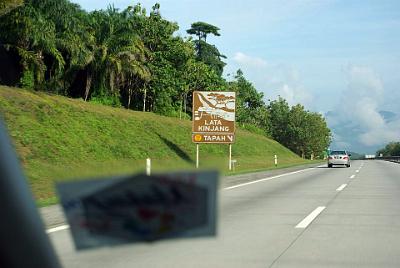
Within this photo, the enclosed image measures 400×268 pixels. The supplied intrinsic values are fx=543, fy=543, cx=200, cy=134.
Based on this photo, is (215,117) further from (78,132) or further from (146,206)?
(146,206)

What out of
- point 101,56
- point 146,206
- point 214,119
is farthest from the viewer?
point 101,56

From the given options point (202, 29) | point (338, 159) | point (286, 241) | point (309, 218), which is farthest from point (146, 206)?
point (202, 29)

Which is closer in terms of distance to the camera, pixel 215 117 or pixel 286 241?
pixel 286 241

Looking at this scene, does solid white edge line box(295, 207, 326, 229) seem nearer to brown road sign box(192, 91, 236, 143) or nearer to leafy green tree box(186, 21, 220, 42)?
brown road sign box(192, 91, 236, 143)

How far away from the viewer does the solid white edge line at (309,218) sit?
10383mm

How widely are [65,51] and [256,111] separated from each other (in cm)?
5787

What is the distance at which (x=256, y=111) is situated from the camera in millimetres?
93375

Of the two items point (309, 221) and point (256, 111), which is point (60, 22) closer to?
point (309, 221)

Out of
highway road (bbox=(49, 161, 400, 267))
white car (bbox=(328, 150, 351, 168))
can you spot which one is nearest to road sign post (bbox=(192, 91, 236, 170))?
white car (bbox=(328, 150, 351, 168))

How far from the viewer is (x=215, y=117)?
1307 inches

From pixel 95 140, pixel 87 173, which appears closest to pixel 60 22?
pixel 95 140

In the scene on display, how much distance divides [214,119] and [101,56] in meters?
14.4

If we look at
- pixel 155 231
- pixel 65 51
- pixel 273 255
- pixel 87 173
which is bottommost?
pixel 273 255

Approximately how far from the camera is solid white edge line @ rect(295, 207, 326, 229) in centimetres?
1038
